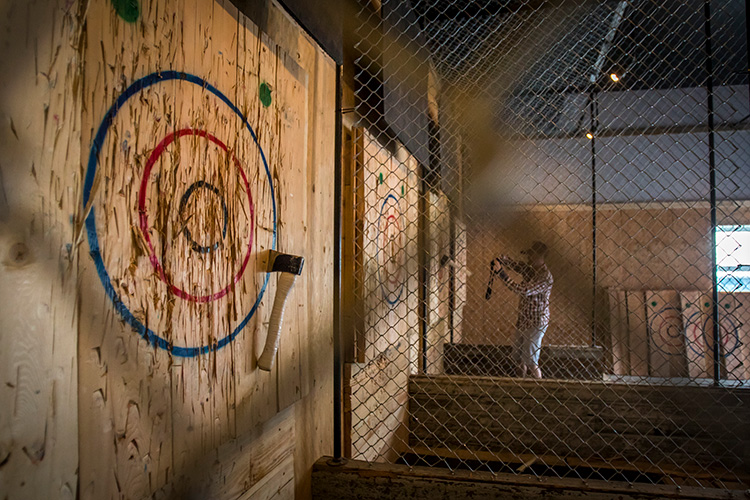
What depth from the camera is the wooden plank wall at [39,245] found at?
25.6 inches

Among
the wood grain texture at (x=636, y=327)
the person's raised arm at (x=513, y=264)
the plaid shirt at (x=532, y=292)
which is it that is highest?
the person's raised arm at (x=513, y=264)

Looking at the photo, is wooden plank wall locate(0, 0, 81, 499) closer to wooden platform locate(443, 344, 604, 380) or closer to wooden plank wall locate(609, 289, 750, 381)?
wooden platform locate(443, 344, 604, 380)

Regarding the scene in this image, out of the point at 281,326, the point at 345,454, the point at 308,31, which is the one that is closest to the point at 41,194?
the point at 281,326

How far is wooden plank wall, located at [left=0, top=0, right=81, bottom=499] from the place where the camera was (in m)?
0.65

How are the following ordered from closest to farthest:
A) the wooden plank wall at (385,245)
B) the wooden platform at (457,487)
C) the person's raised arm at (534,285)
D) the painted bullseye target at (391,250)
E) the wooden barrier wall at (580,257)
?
the wooden platform at (457,487)
the wooden plank wall at (385,245)
the painted bullseye target at (391,250)
the person's raised arm at (534,285)
the wooden barrier wall at (580,257)

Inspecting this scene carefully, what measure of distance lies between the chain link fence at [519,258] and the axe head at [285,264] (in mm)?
884

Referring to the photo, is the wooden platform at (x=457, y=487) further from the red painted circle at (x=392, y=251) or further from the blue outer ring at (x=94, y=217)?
the red painted circle at (x=392, y=251)

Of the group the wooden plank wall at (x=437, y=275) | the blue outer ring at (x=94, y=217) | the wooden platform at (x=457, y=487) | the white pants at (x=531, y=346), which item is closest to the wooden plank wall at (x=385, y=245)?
the wooden platform at (x=457, y=487)

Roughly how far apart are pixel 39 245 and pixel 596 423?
3182mm

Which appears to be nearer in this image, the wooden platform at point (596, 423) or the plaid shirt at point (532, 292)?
the wooden platform at point (596, 423)

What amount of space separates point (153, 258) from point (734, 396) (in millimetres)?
3222

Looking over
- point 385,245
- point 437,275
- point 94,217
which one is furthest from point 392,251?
point 437,275

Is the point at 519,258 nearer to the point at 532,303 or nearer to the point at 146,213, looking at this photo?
the point at 532,303

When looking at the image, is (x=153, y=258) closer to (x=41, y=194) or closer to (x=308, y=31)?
(x=41, y=194)
